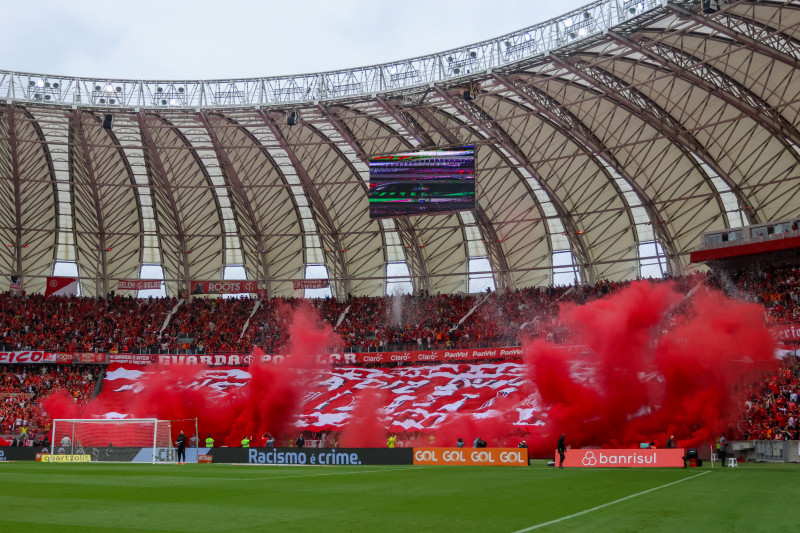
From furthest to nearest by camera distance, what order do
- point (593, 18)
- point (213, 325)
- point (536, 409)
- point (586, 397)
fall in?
point (213, 325) → point (536, 409) → point (593, 18) → point (586, 397)

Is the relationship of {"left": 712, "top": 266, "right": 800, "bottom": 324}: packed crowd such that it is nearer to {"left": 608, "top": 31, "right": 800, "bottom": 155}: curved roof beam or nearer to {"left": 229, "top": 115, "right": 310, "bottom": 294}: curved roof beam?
{"left": 608, "top": 31, "right": 800, "bottom": 155}: curved roof beam

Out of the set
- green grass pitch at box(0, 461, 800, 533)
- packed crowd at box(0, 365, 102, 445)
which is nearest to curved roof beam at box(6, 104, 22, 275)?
packed crowd at box(0, 365, 102, 445)

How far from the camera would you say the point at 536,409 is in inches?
1731

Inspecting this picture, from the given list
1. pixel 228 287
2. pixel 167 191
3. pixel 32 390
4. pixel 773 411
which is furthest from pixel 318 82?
pixel 773 411

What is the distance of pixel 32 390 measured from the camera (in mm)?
56156

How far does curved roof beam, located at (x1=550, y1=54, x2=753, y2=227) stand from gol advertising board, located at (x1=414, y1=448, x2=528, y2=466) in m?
19.8

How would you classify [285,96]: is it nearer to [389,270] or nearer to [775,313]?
[389,270]

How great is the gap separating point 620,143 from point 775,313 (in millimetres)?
14386

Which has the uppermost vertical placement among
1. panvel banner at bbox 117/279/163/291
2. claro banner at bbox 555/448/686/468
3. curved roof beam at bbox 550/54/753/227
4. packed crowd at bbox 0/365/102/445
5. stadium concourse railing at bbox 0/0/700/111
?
stadium concourse railing at bbox 0/0/700/111

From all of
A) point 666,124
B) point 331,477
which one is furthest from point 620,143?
point 331,477

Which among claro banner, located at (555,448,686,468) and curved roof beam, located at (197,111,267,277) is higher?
curved roof beam, located at (197,111,267,277)

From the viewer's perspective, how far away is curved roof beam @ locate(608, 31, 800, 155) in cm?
3897

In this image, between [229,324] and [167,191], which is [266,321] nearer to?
[229,324]

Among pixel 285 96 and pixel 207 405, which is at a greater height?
pixel 285 96
